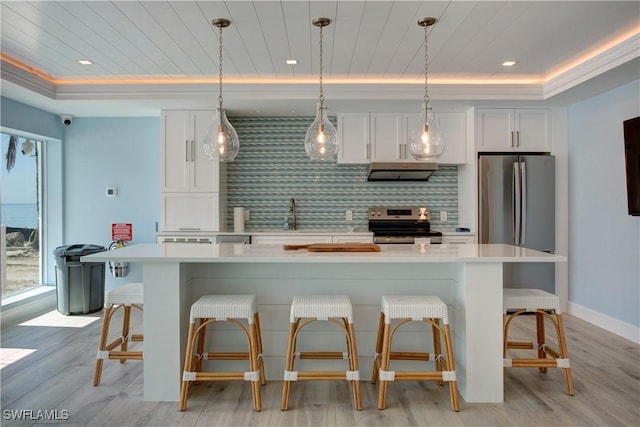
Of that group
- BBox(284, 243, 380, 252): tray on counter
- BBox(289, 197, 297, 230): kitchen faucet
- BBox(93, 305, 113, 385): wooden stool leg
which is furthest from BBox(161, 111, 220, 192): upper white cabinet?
BBox(284, 243, 380, 252): tray on counter

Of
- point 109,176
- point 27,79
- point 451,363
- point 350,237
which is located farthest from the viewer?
point 109,176

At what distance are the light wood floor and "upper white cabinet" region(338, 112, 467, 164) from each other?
2.63m

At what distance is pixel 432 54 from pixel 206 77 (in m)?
2.28

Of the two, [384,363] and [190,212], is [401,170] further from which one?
[384,363]

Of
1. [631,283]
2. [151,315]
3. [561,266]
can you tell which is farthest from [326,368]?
[561,266]

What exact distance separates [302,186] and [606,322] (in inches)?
141

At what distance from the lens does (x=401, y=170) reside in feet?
16.4

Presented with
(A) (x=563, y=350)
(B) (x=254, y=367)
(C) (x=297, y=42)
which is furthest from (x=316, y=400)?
(C) (x=297, y=42)

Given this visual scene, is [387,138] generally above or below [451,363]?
above

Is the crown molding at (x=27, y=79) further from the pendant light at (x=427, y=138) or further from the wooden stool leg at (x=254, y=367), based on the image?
the pendant light at (x=427, y=138)

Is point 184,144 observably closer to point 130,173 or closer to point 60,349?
point 130,173

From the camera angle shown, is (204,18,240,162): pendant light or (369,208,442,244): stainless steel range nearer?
(204,18,240,162): pendant light

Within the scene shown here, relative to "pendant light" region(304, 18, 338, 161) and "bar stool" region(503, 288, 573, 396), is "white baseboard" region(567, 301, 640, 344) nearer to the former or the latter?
"bar stool" region(503, 288, 573, 396)

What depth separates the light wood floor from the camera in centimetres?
239
